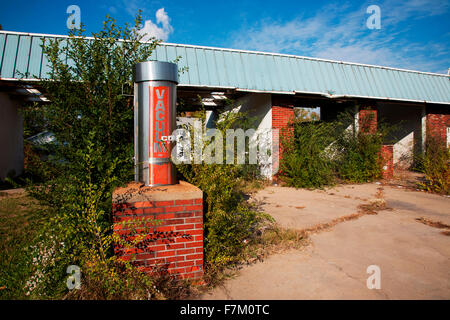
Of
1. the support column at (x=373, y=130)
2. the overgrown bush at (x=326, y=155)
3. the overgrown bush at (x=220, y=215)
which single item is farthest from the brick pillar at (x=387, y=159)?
the overgrown bush at (x=220, y=215)

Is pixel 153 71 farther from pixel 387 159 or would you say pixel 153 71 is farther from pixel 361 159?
pixel 387 159

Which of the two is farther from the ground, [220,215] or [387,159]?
[387,159]

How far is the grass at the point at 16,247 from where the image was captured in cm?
250

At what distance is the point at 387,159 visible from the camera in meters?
10.2

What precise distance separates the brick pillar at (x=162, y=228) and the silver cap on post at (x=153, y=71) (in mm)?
1212

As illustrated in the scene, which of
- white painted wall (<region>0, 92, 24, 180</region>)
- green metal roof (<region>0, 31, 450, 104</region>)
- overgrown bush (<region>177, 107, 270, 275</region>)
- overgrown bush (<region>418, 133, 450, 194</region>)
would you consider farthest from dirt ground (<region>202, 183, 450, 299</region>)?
white painted wall (<region>0, 92, 24, 180</region>)

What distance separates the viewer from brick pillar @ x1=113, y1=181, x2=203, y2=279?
8.37 ft

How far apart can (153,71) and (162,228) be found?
1.69 meters

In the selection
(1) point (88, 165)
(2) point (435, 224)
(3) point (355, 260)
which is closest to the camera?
(1) point (88, 165)

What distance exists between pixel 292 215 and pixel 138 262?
352 cm

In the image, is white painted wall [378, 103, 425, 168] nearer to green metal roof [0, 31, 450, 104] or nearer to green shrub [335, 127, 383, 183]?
green metal roof [0, 31, 450, 104]
